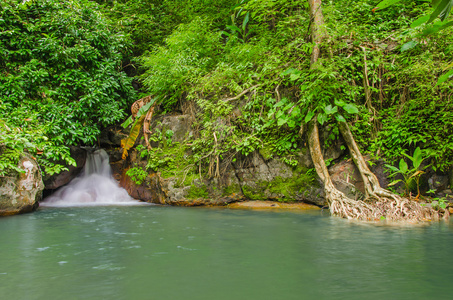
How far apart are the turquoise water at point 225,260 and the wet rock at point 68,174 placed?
3.86m

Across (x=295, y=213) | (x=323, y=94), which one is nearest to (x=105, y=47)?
(x=323, y=94)

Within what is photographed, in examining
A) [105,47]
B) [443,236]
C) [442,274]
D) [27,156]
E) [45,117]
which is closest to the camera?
[442,274]

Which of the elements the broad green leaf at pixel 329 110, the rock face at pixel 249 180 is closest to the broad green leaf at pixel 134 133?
the rock face at pixel 249 180

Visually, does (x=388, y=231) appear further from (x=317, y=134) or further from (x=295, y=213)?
(x=317, y=134)

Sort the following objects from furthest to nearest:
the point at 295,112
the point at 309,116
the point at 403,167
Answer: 1. the point at 295,112
2. the point at 309,116
3. the point at 403,167

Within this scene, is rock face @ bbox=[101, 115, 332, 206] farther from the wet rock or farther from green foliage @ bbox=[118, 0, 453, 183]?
the wet rock

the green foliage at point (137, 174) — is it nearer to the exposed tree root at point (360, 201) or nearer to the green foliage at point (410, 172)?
the exposed tree root at point (360, 201)

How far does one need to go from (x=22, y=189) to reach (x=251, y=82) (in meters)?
5.82

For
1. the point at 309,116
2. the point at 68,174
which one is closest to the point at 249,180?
the point at 309,116

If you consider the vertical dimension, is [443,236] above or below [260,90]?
→ below

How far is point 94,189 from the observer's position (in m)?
9.40

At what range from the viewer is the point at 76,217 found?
6.12 meters

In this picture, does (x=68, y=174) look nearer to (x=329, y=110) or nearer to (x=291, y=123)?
(x=291, y=123)

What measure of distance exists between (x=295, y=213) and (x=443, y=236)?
2.64 m
